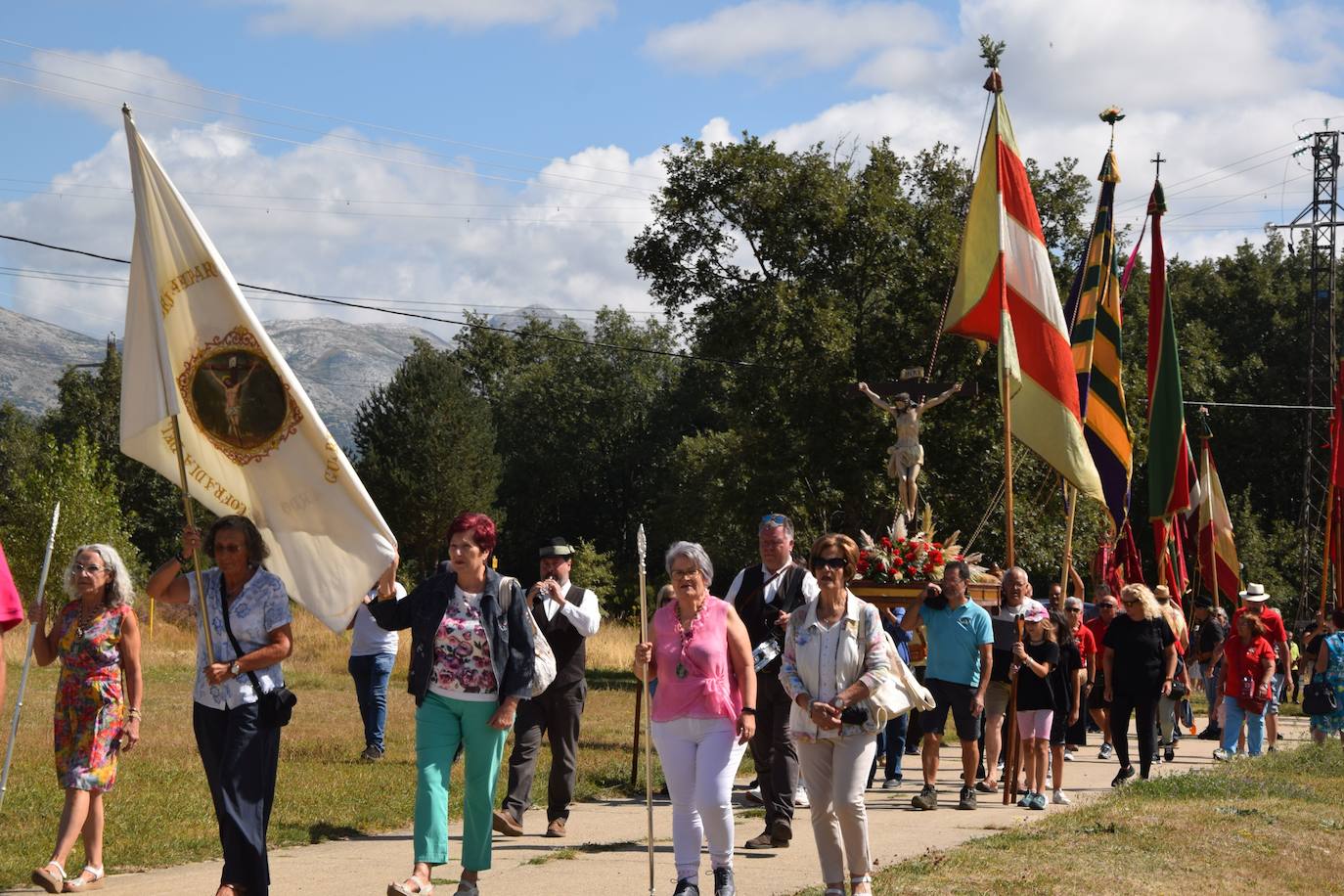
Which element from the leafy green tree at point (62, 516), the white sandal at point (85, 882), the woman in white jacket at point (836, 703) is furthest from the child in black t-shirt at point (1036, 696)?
the leafy green tree at point (62, 516)

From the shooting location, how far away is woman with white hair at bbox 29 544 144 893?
8312 millimetres

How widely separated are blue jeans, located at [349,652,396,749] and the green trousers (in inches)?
259

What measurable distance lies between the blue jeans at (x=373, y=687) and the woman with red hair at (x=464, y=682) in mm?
6579

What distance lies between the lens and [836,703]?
785 centimetres

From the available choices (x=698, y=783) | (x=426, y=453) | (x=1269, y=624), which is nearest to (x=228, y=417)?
(x=698, y=783)

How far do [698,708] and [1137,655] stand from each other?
6527 millimetres

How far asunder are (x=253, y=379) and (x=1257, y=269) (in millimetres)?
59055

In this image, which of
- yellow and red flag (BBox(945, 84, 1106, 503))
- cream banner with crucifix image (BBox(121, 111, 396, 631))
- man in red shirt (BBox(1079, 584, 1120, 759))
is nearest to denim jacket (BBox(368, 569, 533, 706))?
cream banner with crucifix image (BBox(121, 111, 396, 631))

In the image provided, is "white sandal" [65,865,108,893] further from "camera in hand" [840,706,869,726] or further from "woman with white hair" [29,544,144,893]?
"camera in hand" [840,706,869,726]

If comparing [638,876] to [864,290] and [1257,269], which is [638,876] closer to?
[864,290]

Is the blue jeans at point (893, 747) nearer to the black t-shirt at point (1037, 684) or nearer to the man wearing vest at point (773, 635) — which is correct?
the black t-shirt at point (1037, 684)

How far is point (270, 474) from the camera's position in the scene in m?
7.77

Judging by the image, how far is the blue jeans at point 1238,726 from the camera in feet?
56.5

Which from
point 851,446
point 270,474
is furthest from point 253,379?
point 851,446
